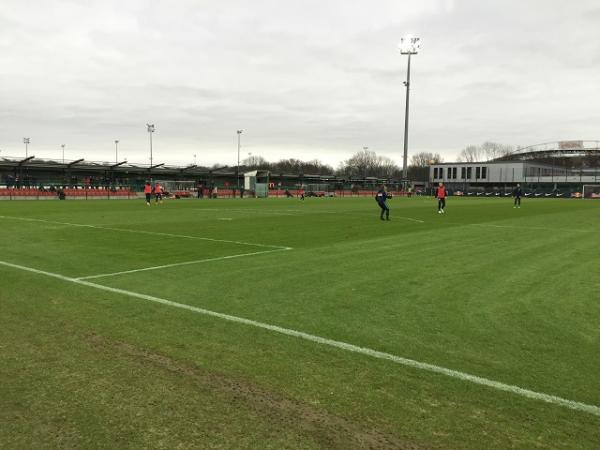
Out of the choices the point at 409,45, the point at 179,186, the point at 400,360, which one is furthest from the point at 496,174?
the point at 400,360

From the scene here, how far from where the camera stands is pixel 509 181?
113m

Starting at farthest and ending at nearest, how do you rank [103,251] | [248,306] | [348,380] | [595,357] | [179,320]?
[103,251] → [248,306] → [179,320] → [595,357] → [348,380]

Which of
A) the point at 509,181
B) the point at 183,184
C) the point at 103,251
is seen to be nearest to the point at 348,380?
the point at 103,251

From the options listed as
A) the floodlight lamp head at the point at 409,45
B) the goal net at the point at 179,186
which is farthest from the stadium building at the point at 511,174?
the goal net at the point at 179,186

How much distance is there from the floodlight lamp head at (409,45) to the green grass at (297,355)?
6161 cm

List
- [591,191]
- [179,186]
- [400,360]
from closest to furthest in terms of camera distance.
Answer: [400,360] < [179,186] < [591,191]

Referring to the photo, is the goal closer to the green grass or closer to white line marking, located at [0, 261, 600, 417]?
the green grass

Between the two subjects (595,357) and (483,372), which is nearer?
(483,372)

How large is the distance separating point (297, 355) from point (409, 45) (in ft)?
225

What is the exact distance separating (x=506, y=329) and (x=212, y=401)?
367cm

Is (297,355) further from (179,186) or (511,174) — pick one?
(511,174)

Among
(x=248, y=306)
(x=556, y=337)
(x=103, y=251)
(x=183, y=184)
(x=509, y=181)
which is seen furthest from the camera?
(x=509, y=181)

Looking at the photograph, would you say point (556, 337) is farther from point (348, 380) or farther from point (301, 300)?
point (301, 300)

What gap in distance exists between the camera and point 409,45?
66.5m
